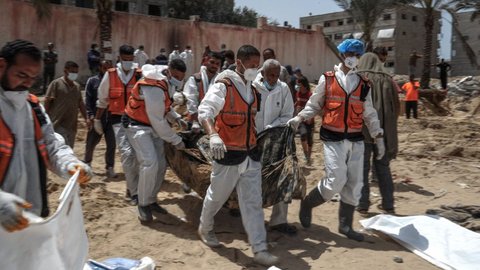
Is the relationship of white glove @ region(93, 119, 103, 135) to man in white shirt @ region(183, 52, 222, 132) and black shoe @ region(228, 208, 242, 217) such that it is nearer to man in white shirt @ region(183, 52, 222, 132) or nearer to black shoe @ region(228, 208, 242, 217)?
man in white shirt @ region(183, 52, 222, 132)

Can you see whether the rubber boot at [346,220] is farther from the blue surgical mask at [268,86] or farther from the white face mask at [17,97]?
the white face mask at [17,97]

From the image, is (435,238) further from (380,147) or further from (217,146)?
(217,146)

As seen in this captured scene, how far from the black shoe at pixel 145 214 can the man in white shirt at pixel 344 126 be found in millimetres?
1696

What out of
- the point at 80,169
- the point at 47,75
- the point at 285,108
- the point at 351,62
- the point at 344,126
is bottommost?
the point at 80,169

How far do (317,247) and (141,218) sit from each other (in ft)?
5.95

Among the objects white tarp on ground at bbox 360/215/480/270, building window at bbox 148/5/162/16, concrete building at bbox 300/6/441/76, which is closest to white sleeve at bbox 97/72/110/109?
white tarp on ground at bbox 360/215/480/270

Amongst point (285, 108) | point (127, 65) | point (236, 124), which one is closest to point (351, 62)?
point (285, 108)

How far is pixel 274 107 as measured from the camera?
5426 mm

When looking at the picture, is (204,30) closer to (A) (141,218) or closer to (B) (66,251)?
(A) (141,218)

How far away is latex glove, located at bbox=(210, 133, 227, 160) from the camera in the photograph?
431 centimetres

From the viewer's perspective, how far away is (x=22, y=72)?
2779 mm

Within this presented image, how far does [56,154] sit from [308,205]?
3130mm

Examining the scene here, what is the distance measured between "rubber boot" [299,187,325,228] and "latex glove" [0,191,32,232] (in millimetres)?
3559

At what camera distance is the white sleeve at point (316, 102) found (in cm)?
539
